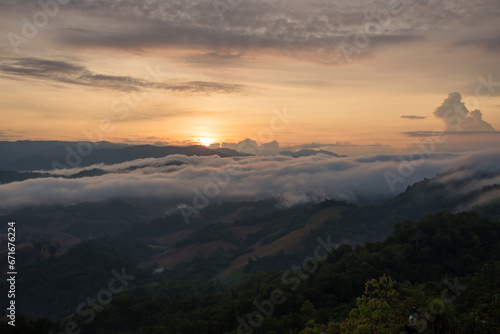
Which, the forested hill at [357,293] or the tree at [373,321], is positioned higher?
the tree at [373,321]

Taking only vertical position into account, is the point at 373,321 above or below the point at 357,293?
above

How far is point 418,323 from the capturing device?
29016 millimetres

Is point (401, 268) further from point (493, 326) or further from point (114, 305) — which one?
point (114, 305)

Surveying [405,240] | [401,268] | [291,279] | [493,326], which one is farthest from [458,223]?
[493,326]

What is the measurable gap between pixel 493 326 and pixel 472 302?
25.4 metres

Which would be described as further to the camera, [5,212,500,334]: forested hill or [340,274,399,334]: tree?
[5,212,500,334]: forested hill

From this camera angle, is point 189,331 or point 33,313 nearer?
point 189,331

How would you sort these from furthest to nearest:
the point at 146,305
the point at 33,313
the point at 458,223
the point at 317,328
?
the point at 33,313 → the point at 458,223 → the point at 146,305 → the point at 317,328

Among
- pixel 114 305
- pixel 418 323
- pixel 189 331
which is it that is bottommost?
→ pixel 114 305

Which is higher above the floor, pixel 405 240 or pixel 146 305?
pixel 405 240

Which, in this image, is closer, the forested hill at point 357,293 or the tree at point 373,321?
the tree at point 373,321

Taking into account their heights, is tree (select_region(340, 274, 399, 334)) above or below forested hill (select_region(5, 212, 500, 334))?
above

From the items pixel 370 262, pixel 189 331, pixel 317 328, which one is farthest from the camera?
pixel 370 262

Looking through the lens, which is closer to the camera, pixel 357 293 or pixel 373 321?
pixel 373 321
